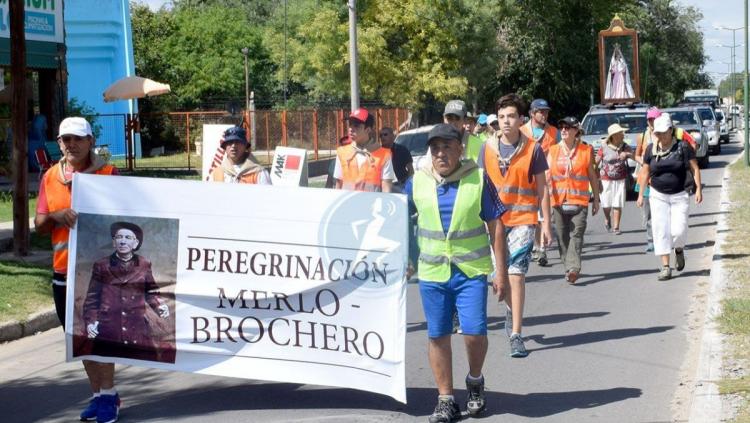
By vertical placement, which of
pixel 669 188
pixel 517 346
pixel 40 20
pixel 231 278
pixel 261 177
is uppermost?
pixel 40 20

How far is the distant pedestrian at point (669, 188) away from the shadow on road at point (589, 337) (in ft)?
8.92

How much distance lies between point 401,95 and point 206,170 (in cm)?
2643

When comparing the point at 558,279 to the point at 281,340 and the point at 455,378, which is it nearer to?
the point at 455,378

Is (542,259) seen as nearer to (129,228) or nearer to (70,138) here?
(129,228)

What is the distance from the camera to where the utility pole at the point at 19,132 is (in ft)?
44.8

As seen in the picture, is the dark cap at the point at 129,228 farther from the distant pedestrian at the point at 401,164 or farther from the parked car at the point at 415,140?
the parked car at the point at 415,140

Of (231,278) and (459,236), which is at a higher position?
(459,236)

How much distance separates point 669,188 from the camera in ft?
40.0

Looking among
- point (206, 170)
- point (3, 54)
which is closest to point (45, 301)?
point (206, 170)

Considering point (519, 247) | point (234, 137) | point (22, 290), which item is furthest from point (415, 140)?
point (234, 137)

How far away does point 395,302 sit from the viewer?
22.4 feet

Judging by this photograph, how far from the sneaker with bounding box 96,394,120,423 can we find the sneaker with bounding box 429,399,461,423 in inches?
77.0

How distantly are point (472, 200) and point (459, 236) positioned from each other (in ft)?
0.75

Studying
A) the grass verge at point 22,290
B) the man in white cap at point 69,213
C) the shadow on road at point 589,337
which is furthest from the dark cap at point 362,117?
the grass verge at point 22,290
